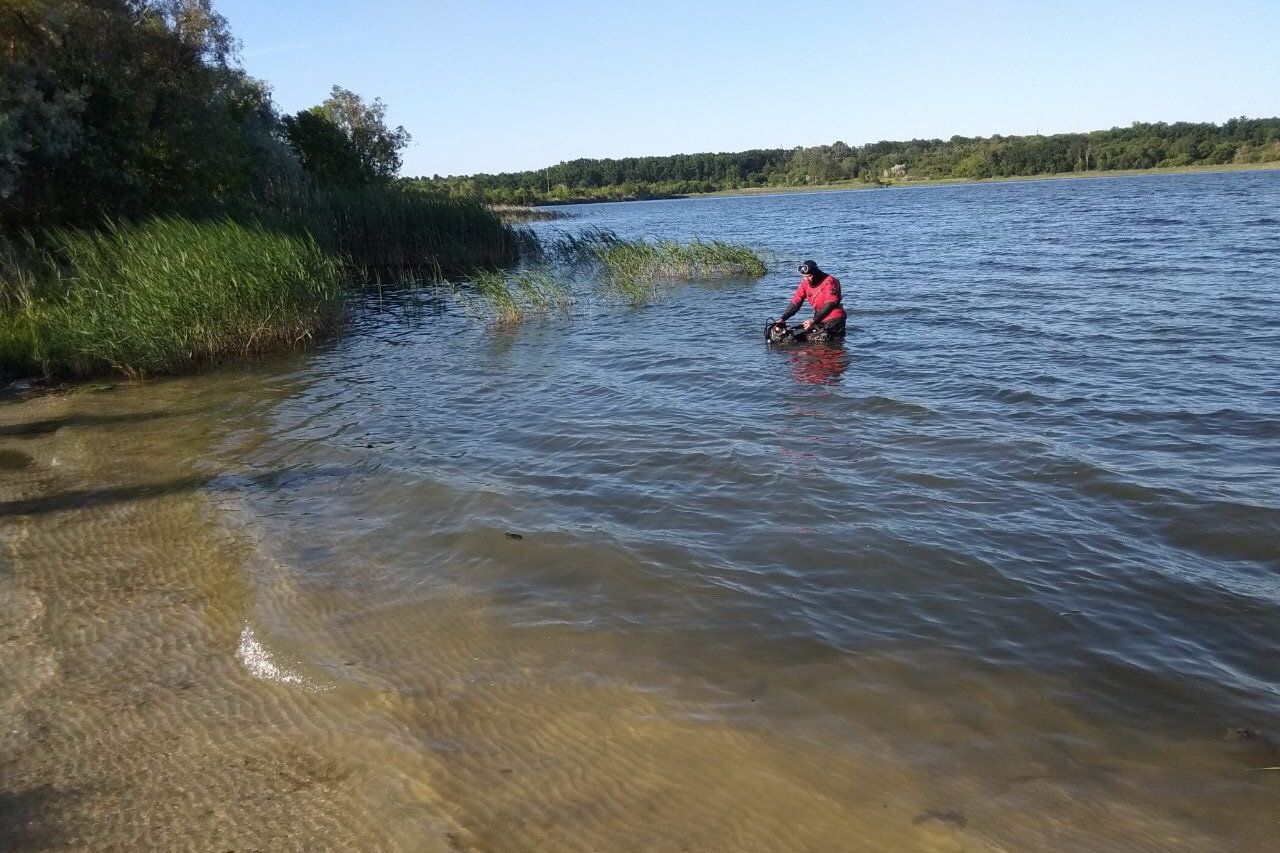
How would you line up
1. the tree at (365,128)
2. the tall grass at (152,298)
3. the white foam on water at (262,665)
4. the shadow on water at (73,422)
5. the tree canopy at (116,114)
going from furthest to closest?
the tree at (365,128)
the tree canopy at (116,114)
the tall grass at (152,298)
the shadow on water at (73,422)
the white foam on water at (262,665)

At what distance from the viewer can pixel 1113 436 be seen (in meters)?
9.12

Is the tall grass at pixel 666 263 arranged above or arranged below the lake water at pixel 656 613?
above

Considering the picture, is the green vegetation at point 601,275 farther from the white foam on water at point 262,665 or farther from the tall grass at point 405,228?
the white foam on water at point 262,665

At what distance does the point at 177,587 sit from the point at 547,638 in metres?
2.88

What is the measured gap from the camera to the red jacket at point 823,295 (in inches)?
591

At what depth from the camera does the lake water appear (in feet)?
12.7

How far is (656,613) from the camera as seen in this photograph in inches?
228

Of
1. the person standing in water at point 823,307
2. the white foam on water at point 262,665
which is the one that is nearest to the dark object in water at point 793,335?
the person standing in water at point 823,307

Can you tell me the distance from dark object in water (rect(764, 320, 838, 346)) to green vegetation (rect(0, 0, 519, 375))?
870cm

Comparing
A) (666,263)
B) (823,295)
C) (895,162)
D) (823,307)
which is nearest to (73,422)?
(823,307)

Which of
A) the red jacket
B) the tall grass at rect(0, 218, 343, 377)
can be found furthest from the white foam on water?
the red jacket

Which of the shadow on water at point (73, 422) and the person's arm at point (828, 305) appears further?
the person's arm at point (828, 305)

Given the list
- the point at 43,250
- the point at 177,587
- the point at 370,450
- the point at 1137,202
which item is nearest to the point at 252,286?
the point at 43,250

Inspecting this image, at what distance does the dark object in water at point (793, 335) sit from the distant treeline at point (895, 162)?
6227 cm
